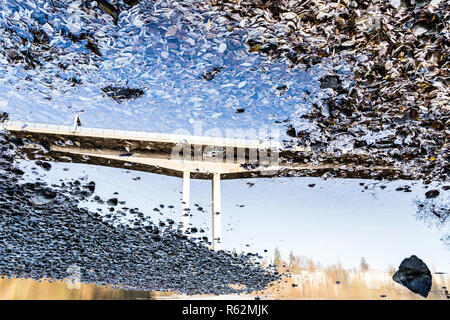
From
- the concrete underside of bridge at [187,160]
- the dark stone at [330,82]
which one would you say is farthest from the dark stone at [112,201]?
the dark stone at [330,82]

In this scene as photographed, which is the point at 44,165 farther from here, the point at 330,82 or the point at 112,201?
the point at 330,82

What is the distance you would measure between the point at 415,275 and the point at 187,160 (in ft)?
24.5

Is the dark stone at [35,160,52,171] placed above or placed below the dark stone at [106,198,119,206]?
above

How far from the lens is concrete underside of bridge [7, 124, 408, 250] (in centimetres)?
539

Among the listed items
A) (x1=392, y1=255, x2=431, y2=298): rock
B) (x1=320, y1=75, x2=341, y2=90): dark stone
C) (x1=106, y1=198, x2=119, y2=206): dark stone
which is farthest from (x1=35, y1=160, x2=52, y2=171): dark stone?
(x1=392, y1=255, x2=431, y2=298): rock

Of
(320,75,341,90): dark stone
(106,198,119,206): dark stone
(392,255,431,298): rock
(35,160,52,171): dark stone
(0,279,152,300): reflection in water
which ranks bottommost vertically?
(0,279,152,300): reflection in water

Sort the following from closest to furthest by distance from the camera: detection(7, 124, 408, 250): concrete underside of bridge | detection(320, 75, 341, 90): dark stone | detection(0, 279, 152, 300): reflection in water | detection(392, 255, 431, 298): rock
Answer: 1. detection(320, 75, 341, 90): dark stone
2. detection(7, 124, 408, 250): concrete underside of bridge
3. detection(392, 255, 431, 298): rock
4. detection(0, 279, 152, 300): reflection in water

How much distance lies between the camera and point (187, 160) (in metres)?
9.80

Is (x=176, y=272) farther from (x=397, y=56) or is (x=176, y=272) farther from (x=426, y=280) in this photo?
(x=397, y=56)

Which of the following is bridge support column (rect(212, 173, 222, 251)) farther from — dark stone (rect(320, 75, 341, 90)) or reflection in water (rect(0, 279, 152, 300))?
dark stone (rect(320, 75, 341, 90))

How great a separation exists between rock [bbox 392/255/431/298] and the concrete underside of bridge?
2.37m
